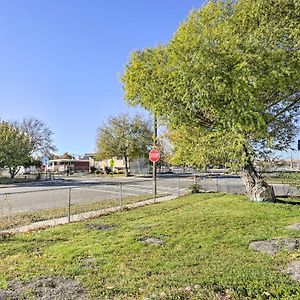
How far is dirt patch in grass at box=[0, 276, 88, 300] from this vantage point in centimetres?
390

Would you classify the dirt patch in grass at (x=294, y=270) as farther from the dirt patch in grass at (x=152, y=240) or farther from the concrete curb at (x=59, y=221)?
the concrete curb at (x=59, y=221)

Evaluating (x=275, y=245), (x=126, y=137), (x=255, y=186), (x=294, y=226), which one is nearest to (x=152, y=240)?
(x=275, y=245)

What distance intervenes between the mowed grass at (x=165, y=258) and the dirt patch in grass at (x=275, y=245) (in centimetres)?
19

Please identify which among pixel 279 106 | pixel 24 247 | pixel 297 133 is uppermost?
pixel 279 106

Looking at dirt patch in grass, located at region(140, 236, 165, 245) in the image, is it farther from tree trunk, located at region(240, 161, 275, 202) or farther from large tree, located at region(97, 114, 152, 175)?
large tree, located at region(97, 114, 152, 175)

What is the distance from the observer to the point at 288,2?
28.8ft

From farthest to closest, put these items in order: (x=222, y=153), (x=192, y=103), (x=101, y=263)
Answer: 1. (x=222, y=153)
2. (x=192, y=103)
3. (x=101, y=263)

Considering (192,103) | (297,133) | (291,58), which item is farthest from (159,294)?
(297,133)

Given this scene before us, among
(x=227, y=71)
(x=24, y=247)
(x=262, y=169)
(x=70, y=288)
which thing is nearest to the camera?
(x=70, y=288)

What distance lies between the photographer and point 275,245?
593 cm

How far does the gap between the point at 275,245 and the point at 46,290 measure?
407cm

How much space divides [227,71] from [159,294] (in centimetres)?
630

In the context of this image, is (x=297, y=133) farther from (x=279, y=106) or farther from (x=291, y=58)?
(x=291, y=58)

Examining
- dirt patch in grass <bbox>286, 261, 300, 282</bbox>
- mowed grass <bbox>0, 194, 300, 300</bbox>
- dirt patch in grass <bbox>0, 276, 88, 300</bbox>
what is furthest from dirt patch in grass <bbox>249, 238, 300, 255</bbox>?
dirt patch in grass <bbox>0, 276, 88, 300</bbox>
